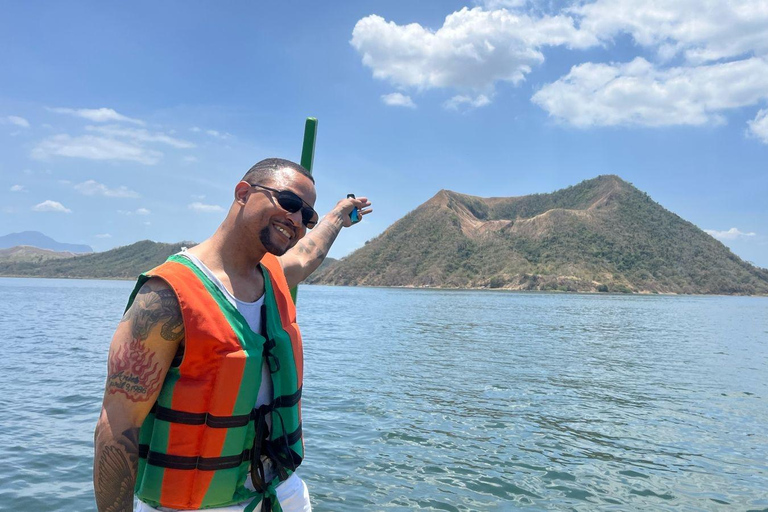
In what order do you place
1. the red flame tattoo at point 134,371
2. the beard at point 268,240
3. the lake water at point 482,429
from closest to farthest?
1. the red flame tattoo at point 134,371
2. the beard at point 268,240
3. the lake water at point 482,429

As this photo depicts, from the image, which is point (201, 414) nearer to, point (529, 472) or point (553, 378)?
point (529, 472)

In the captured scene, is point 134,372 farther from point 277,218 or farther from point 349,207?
point 349,207

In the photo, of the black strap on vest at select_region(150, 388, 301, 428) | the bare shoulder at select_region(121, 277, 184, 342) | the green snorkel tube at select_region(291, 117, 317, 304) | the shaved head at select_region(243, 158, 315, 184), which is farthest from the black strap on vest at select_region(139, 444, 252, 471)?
the green snorkel tube at select_region(291, 117, 317, 304)

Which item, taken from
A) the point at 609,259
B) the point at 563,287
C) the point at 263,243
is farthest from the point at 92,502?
the point at 609,259

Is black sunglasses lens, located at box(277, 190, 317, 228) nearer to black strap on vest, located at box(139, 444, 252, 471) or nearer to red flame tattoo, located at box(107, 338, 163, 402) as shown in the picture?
red flame tattoo, located at box(107, 338, 163, 402)

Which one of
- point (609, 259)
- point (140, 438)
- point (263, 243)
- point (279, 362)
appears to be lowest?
point (140, 438)

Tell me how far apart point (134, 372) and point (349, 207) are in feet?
8.73

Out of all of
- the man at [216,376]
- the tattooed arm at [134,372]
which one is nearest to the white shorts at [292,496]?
the man at [216,376]

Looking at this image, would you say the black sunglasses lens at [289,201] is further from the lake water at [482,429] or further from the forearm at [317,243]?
the lake water at [482,429]

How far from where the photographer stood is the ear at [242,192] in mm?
2863

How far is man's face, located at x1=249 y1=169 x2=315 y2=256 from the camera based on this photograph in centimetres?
281

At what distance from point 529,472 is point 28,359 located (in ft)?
66.0

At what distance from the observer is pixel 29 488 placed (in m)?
8.55

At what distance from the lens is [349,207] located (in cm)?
473
